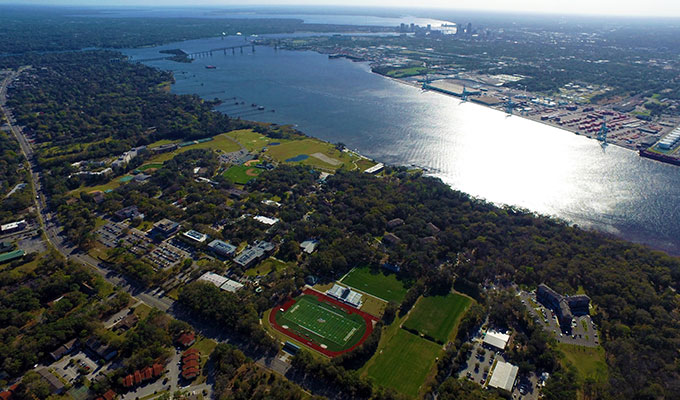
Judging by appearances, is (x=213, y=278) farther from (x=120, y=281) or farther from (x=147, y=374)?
(x=147, y=374)

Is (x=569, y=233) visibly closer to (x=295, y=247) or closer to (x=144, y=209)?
(x=295, y=247)

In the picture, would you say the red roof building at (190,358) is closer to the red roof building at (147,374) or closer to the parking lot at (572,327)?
the red roof building at (147,374)

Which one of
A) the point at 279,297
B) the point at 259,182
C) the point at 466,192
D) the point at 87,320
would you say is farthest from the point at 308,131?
the point at 87,320

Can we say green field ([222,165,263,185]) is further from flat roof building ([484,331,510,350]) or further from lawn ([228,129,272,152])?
flat roof building ([484,331,510,350])

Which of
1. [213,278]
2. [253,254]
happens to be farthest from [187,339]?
[253,254]

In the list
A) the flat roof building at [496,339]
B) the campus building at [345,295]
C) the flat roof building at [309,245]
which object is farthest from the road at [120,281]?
the flat roof building at [496,339]

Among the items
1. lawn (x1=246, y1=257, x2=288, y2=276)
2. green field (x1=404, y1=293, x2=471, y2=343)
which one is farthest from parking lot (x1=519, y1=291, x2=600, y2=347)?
lawn (x1=246, y1=257, x2=288, y2=276)
